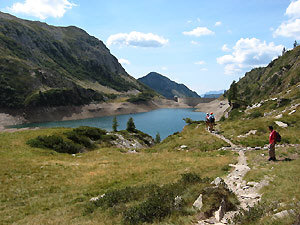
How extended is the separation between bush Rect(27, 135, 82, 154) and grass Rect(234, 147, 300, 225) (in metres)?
33.6

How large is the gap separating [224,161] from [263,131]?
13.9 m

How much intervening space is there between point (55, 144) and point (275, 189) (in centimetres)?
3886

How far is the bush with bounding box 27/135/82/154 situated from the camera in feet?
126

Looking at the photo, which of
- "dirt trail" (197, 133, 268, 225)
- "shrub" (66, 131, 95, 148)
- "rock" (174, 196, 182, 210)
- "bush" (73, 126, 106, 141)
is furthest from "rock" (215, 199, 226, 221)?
"bush" (73, 126, 106, 141)

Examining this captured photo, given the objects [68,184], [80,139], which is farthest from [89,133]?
[68,184]

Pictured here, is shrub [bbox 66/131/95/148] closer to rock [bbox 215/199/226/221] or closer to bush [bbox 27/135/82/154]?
bush [bbox 27/135/82/154]

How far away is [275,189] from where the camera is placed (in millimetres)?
11359

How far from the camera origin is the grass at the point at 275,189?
8227 mm

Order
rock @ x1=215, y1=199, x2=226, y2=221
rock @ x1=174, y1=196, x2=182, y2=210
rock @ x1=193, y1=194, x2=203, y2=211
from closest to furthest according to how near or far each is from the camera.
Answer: rock @ x1=215, y1=199, x2=226, y2=221, rock @ x1=193, y1=194, x2=203, y2=211, rock @ x1=174, y1=196, x2=182, y2=210

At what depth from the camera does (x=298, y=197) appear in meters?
9.40

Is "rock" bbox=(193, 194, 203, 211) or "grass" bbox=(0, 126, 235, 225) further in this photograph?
"grass" bbox=(0, 126, 235, 225)

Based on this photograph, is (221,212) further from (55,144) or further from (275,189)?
(55,144)

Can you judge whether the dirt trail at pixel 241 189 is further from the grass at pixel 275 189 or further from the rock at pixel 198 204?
the rock at pixel 198 204

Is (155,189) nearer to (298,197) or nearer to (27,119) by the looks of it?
(298,197)
